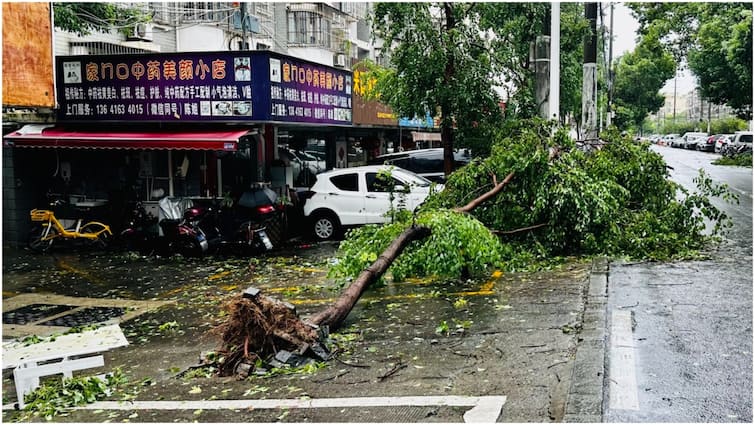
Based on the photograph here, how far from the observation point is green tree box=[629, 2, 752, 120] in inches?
920

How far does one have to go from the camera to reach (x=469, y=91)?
49.1 feet

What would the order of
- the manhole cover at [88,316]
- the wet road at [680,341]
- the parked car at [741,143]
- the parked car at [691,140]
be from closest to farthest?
the wet road at [680,341]
the manhole cover at [88,316]
the parked car at [741,143]
the parked car at [691,140]

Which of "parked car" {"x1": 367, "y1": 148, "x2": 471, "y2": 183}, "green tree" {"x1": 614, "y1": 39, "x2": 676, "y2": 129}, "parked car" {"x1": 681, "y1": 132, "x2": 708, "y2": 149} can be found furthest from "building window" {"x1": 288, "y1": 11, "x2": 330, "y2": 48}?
"green tree" {"x1": 614, "y1": 39, "x2": 676, "y2": 129}

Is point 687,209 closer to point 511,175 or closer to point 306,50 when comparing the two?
point 511,175

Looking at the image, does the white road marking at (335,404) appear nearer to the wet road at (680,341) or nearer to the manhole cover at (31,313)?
the wet road at (680,341)

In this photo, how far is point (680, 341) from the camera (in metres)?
6.51

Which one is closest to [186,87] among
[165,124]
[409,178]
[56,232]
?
[165,124]

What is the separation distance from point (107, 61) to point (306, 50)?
19.3 metres

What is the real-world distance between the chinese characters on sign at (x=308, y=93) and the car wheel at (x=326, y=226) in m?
2.07

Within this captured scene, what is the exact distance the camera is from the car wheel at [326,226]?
1505 centimetres

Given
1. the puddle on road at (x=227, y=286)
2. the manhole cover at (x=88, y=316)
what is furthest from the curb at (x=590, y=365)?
the manhole cover at (x=88, y=316)

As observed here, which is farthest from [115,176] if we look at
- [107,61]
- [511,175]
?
[511,175]

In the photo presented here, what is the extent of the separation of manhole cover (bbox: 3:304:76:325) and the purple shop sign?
16.9 ft

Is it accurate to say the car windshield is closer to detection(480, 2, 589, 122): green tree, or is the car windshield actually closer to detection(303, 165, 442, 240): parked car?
detection(303, 165, 442, 240): parked car
